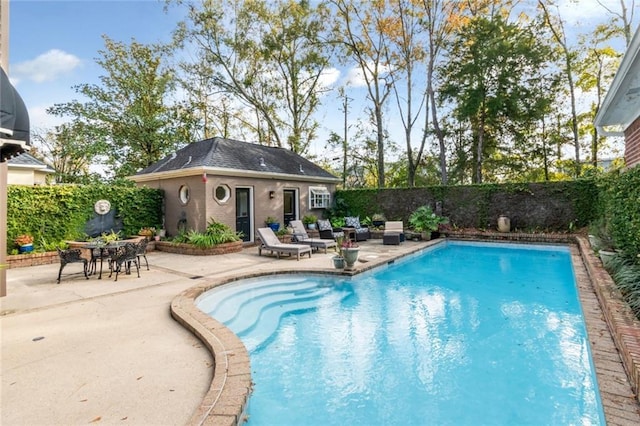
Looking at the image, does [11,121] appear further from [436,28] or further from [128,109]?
[436,28]

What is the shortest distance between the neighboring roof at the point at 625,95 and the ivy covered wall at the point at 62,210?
14.3 meters

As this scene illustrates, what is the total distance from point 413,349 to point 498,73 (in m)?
18.2

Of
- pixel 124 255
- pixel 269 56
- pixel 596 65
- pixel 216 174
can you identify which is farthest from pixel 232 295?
pixel 596 65

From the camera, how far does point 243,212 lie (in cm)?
1362

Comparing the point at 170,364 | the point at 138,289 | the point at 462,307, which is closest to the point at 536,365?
the point at 462,307

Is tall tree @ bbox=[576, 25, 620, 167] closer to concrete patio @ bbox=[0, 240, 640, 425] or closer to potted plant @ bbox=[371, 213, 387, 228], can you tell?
potted plant @ bbox=[371, 213, 387, 228]

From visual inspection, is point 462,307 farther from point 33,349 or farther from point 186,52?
point 186,52

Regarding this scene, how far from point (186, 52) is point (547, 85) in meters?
22.3

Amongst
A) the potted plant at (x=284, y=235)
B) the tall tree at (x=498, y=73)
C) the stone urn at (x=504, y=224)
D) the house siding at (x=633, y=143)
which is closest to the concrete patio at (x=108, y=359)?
the house siding at (x=633, y=143)

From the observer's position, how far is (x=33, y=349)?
3.89m

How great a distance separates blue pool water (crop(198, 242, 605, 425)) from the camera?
3.28m

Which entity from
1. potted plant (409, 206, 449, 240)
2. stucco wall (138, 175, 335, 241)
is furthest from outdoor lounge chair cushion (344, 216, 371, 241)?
stucco wall (138, 175, 335, 241)

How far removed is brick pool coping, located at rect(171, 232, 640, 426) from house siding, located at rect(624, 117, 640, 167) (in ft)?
13.4

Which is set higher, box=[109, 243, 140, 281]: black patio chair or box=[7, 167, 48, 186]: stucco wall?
box=[7, 167, 48, 186]: stucco wall
